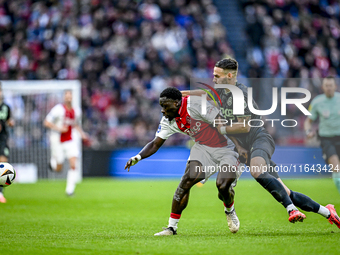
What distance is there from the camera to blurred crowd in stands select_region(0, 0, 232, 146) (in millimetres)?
18172

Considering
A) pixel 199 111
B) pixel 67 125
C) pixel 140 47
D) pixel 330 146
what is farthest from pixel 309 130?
pixel 140 47

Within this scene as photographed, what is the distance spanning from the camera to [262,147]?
6.19 m

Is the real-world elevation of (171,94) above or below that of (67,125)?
above

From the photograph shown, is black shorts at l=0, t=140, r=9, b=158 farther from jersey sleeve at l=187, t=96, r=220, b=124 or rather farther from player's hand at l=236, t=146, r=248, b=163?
player's hand at l=236, t=146, r=248, b=163

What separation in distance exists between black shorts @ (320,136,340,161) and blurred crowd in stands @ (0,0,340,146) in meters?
8.59

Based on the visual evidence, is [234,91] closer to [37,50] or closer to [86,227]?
[86,227]

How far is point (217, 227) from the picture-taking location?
6.96m

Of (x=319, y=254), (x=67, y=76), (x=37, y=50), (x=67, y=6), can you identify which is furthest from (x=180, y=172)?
(x=319, y=254)

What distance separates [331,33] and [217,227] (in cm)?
1679

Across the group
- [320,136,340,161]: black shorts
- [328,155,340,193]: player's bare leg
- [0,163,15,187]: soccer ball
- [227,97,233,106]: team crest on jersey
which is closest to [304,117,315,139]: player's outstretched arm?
[320,136,340,161]: black shorts

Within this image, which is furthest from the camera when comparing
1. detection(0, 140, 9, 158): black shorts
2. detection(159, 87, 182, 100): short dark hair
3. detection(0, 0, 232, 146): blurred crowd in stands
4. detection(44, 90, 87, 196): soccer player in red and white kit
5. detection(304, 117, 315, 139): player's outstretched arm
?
detection(0, 0, 232, 146): blurred crowd in stands

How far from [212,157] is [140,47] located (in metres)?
14.1

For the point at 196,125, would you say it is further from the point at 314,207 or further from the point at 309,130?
the point at 309,130

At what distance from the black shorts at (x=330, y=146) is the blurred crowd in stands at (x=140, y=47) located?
8.59 m
